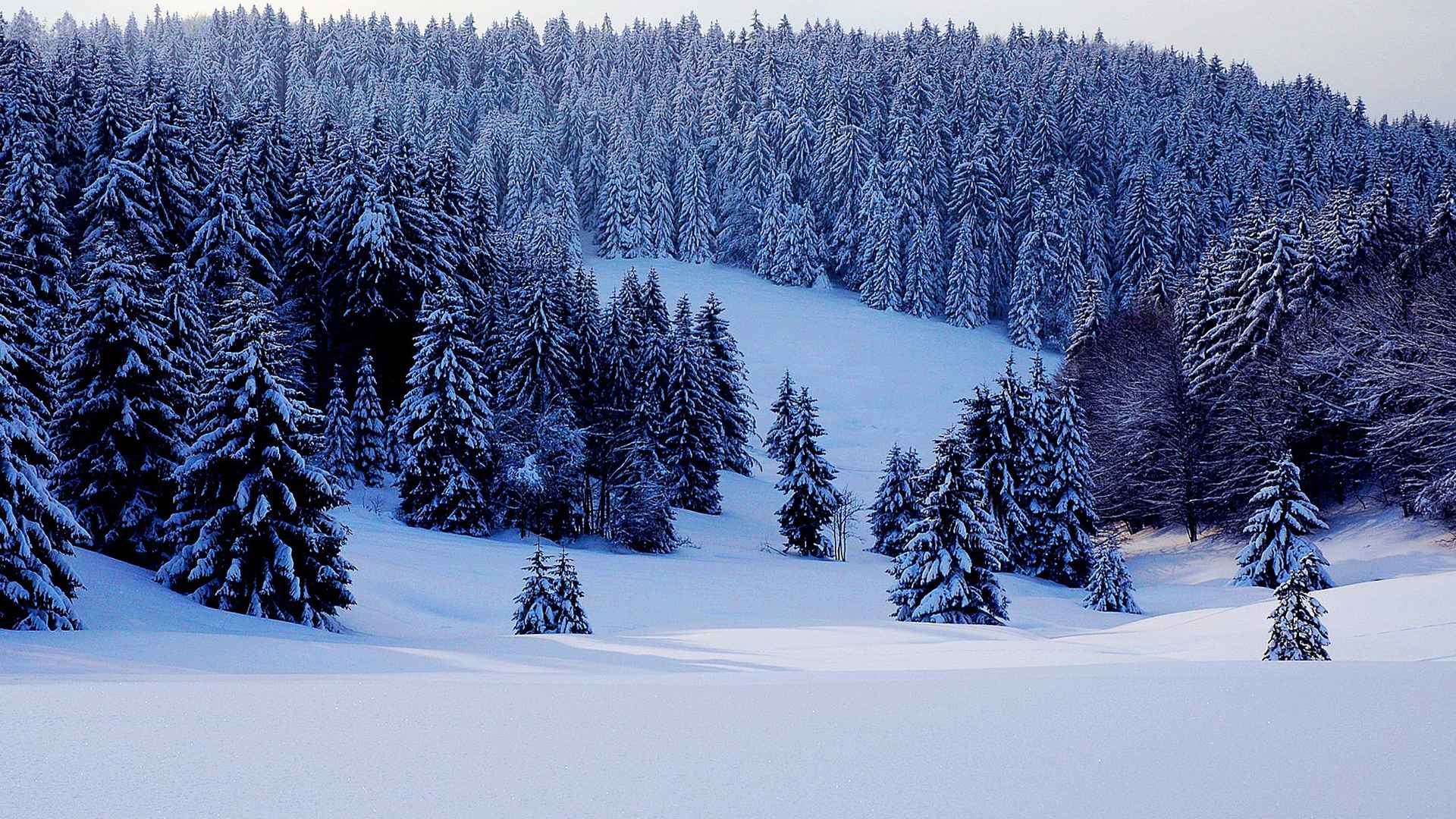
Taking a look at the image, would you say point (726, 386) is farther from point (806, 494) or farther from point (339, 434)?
point (339, 434)

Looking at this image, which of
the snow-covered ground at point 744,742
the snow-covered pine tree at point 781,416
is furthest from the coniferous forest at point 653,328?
the snow-covered ground at point 744,742

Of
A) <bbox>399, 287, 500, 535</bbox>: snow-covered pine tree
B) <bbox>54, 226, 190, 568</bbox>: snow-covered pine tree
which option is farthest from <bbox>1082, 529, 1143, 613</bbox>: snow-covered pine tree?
<bbox>54, 226, 190, 568</bbox>: snow-covered pine tree

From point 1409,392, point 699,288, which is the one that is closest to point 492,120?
point 699,288

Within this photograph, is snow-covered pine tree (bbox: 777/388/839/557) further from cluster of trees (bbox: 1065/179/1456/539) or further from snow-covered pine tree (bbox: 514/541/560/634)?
snow-covered pine tree (bbox: 514/541/560/634)

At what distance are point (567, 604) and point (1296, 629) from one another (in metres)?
12.3

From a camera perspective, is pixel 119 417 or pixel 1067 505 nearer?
pixel 119 417

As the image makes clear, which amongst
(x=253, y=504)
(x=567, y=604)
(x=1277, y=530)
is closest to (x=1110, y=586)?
(x=1277, y=530)

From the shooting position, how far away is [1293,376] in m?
39.6

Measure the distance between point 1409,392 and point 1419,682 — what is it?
1319 inches

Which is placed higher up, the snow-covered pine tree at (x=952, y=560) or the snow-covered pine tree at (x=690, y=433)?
the snow-covered pine tree at (x=690, y=433)

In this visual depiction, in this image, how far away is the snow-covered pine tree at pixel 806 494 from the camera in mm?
41438

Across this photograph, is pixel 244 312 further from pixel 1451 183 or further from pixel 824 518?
pixel 1451 183

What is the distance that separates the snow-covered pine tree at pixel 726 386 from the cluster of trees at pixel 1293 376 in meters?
18.9

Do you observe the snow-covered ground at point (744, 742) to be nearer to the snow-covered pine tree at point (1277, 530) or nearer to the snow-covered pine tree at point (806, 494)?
the snow-covered pine tree at point (1277, 530)
